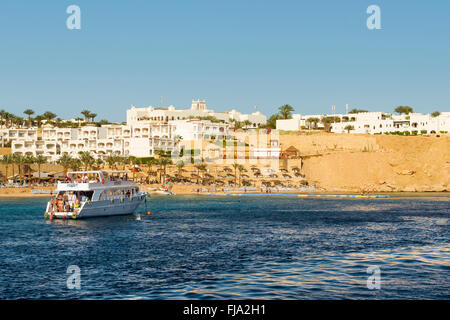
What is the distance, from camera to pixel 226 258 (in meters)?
33.9

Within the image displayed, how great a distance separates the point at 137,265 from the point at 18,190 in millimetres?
104401

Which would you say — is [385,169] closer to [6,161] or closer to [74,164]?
[74,164]

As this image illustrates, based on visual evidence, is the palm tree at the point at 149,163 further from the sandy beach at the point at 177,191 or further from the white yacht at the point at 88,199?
the white yacht at the point at 88,199

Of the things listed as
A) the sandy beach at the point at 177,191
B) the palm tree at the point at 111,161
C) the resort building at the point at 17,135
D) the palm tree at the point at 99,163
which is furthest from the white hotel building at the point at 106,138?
the sandy beach at the point at 177,191

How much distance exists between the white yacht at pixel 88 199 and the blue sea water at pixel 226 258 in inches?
94.8

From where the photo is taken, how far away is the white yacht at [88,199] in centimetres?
6309

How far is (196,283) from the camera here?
25812 millimetres

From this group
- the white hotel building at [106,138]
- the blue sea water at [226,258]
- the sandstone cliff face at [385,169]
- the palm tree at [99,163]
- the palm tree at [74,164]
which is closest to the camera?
the blue sea water at [226,258]

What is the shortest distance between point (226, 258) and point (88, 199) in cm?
3578

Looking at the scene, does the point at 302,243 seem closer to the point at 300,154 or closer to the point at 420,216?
the point at 420,216

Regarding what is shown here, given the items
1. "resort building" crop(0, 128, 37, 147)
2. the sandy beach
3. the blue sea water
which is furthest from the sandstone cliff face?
"resort building" crop(0, 128, 37, 147)

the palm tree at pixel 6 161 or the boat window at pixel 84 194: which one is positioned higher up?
the palm tree at pixel 6 161
